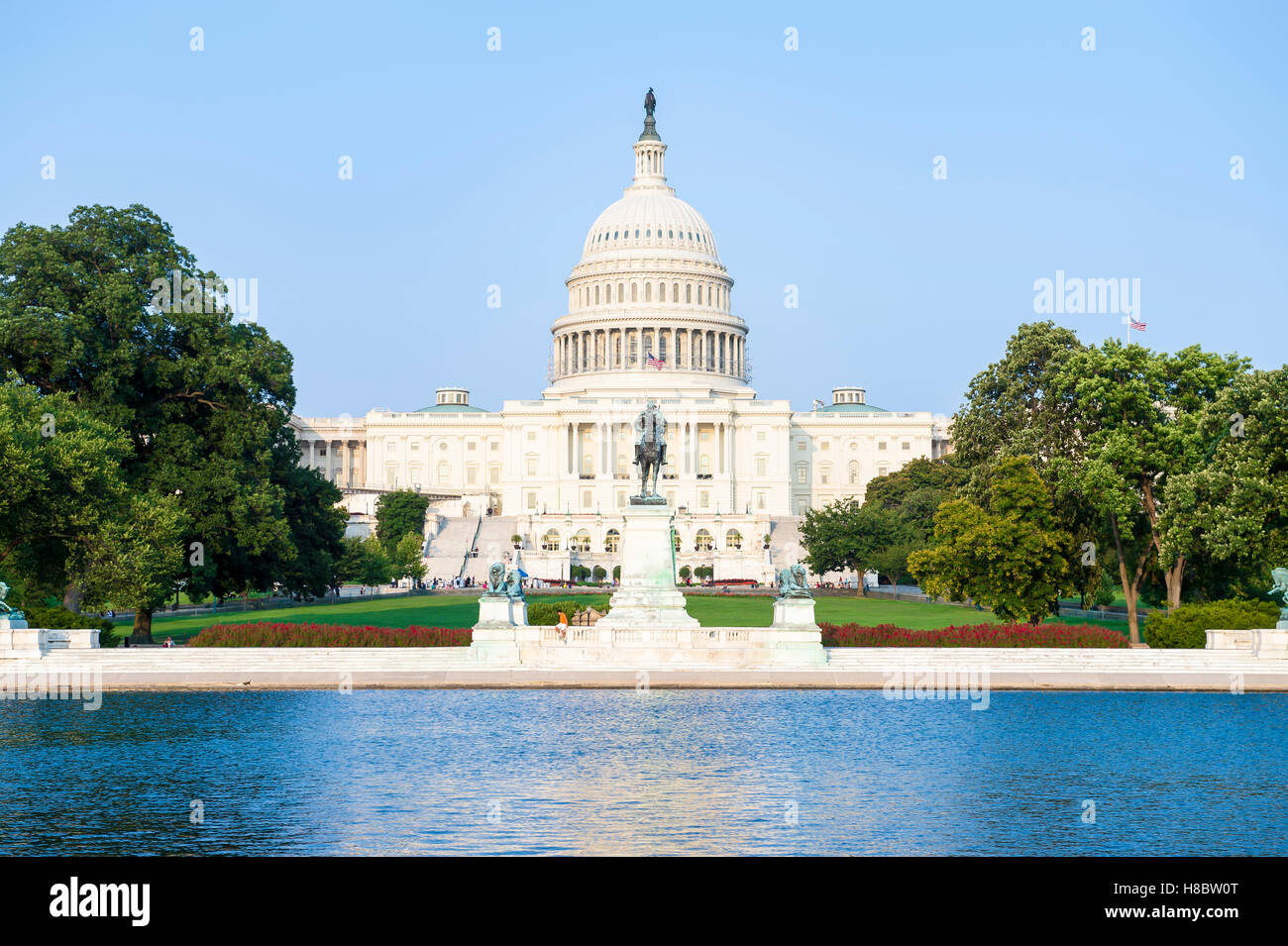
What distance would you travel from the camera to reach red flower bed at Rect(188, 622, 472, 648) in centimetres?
3700

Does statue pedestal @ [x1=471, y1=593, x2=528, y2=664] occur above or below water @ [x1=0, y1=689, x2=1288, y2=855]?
above

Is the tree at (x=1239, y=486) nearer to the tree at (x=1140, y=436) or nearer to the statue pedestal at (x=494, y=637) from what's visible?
the tree at (x=1140, y=436)

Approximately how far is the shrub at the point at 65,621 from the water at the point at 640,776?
888cm

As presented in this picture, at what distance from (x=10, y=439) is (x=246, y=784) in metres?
19.4

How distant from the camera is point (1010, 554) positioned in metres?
45.9

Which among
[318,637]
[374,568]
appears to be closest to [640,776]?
[318,637]

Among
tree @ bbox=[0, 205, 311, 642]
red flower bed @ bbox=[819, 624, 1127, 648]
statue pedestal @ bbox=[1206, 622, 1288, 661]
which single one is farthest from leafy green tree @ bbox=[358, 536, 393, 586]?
statue pedestal @ bbox=[1206, 622, 1288, 661]

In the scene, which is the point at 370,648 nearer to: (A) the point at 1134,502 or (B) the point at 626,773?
(B) the point at 626,773

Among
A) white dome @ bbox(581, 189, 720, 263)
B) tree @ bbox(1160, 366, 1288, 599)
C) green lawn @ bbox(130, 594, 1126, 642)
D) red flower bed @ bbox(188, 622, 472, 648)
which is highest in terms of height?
white dome @ bbox(581, 189, 720, 263)

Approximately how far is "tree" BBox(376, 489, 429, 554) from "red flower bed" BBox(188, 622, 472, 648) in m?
64.4

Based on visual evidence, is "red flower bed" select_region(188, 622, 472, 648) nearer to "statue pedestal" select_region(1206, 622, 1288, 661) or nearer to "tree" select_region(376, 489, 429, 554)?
"statue pedestal" select_region(1206, 622, 1288, 661)

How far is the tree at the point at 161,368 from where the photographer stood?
41906mm
